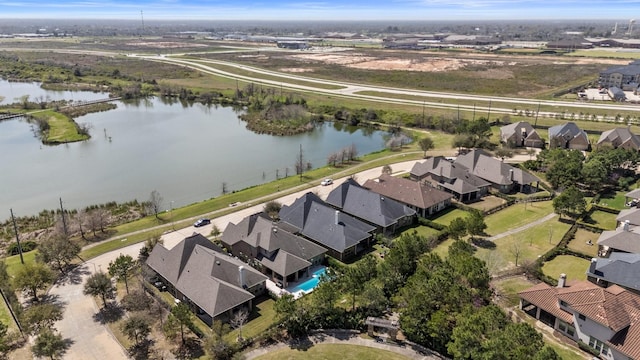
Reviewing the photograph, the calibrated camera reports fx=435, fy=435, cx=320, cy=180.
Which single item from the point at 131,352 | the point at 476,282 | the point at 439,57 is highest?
the point at 439,57

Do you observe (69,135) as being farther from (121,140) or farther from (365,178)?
(365,178)

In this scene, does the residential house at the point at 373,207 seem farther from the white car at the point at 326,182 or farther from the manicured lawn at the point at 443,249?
the white car at the point at 326,182

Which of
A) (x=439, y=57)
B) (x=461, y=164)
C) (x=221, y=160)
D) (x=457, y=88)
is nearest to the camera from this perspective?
(x=461, y=164)

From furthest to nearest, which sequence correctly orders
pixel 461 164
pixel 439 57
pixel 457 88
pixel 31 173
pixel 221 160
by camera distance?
pixel 439 57 → pixel 457 88 → pixel 221 160 → pixel 31 173 → pixel 461 164

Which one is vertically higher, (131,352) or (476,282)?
(476,282)

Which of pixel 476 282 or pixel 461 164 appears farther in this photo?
pixel 461 164

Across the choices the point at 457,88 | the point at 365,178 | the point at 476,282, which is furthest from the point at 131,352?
the point at 457,88
